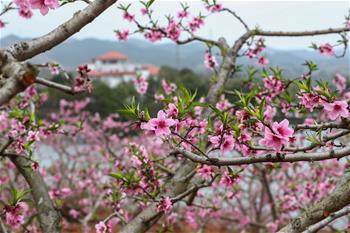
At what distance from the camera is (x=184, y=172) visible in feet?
12.3

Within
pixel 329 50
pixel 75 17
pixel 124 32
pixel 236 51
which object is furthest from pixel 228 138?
pixel 124 32

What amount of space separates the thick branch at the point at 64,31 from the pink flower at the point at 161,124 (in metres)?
0.53

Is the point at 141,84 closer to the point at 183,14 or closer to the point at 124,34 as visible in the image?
the point at 124,34

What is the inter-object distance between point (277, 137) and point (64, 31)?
103 centimetres

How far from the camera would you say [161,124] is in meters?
2.08

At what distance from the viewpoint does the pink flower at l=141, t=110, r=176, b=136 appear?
207 centimetres

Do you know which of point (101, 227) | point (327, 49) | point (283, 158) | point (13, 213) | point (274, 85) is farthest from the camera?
point (327, 49)

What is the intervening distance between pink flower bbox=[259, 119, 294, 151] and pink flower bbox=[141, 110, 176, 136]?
427mm

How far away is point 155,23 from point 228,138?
2.75 m

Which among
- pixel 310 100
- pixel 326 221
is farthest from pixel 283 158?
pixel 326 221

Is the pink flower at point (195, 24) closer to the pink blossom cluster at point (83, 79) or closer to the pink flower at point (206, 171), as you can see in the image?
the pink blossom cluster at point (83, 79)

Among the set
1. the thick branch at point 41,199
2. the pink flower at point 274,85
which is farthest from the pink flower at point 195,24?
the thick branch at point 41,199

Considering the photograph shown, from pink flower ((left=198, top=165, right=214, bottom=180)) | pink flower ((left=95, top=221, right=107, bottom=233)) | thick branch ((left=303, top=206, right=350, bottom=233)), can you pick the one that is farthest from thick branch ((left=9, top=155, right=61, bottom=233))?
thick branch ((left=303, top=206, right=350, bottom=233))

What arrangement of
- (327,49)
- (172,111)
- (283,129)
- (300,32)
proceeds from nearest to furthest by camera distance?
1. (283,129)
2. (172,111)
3. (300,32)
4. (327,49)
